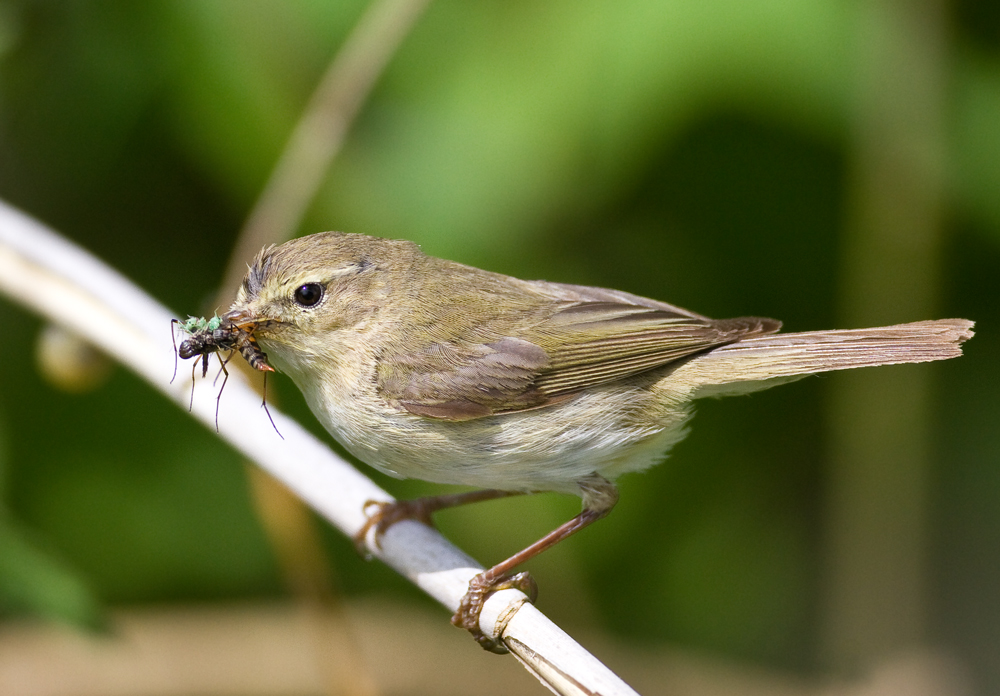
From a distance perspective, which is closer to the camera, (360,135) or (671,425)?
(671,425)

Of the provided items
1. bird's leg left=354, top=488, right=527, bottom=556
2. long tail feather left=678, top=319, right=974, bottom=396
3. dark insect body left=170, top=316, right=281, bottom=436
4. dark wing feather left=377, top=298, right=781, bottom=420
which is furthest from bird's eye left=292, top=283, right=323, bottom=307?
long tail feather left=678, top=319, right=974, bottom=396

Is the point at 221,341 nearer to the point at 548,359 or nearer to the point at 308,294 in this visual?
the point at 308,294

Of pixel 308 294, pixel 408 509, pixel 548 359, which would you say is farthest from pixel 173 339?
pixel 548 359

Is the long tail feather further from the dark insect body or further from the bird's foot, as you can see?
the dark insect body

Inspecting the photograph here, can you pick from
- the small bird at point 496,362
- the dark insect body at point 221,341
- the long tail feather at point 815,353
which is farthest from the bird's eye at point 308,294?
the long tail feather at point 815,353

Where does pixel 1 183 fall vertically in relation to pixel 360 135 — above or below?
above

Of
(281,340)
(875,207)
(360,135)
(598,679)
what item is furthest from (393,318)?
(875,207)

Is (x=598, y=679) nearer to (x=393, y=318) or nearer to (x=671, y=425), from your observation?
(x=671, y=425)
